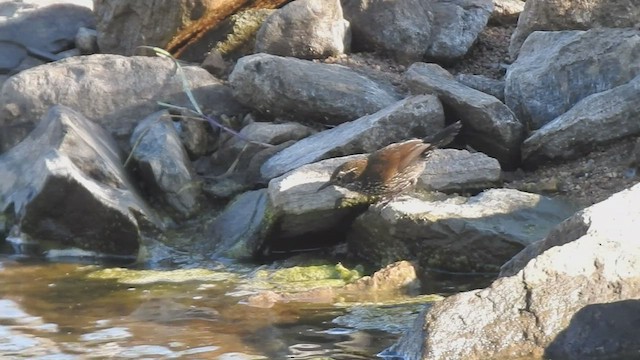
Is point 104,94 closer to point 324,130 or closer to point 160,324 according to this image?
point 324,130

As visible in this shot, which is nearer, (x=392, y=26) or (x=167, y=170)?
(x=167, y=170)

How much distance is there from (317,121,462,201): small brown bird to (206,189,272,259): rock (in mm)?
598

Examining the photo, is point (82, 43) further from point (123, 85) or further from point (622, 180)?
point (622, 180)

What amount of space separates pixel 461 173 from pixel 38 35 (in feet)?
16.8

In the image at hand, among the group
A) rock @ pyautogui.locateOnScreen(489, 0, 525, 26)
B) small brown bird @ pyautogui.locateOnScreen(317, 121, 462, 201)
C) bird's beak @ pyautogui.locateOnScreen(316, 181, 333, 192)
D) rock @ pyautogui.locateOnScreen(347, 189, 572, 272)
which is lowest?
rock @ pyautogui.locateOnScreen(347, 189, 572, 272)

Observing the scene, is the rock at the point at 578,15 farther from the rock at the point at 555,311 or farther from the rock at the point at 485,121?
the rock at the point at 555,311

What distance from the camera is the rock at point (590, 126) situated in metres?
7.80

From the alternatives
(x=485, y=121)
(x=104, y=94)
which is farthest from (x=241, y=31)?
(x=485, y=121)

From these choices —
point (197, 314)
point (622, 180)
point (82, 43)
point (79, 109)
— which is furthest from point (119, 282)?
point (82, 43)

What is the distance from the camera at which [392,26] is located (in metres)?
10.0

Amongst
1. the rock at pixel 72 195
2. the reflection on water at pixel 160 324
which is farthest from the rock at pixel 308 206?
the rock at pixel 72 195

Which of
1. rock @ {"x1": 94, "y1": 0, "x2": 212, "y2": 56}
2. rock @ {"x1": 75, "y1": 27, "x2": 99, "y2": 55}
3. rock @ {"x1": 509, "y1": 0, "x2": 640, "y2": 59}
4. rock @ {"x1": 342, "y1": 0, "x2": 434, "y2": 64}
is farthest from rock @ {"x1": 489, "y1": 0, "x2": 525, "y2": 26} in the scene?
rock @ {"x1": 75, "y1": 27, "x2": 99, "y2": 55}

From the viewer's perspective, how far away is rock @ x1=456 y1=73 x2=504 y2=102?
8.92 m

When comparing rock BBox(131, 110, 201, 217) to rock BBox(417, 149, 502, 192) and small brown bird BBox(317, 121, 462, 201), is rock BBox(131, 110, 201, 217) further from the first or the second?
rock BBox(417, 149, 502, 192)
